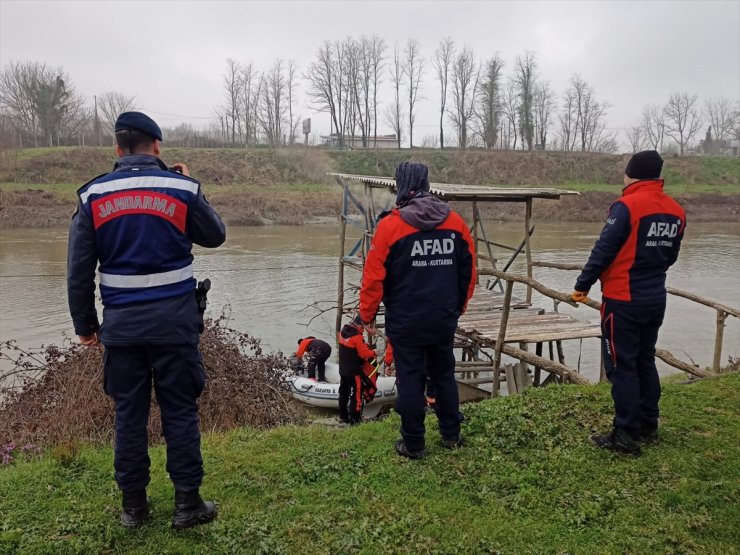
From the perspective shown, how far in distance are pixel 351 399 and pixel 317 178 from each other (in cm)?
4598

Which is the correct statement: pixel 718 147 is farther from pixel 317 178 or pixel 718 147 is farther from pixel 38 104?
pixel 38 104

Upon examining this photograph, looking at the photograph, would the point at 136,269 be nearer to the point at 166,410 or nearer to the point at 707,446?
the point at 166,410

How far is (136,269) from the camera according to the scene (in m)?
2.94

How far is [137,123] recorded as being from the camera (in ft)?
9.96

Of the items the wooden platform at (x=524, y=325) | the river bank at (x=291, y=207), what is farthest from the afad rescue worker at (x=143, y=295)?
the river bank at (x=291, y=207)

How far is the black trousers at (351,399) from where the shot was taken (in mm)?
8141

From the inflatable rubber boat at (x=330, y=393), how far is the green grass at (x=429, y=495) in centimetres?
442

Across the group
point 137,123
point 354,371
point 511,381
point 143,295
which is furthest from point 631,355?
point 354,371

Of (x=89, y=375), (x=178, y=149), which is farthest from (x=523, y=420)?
(x=178, y=149)

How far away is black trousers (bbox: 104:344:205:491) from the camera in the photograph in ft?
9.98

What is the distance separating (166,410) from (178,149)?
56.5 meters

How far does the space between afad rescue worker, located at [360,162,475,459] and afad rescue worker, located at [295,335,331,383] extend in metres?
5.66

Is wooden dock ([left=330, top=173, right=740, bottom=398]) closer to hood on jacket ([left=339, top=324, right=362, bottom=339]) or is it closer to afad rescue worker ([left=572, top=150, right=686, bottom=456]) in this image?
hood on jacket ([left=339, top=324, right=362, bottom=339])

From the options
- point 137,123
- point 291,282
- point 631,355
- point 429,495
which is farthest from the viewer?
point 291,282
